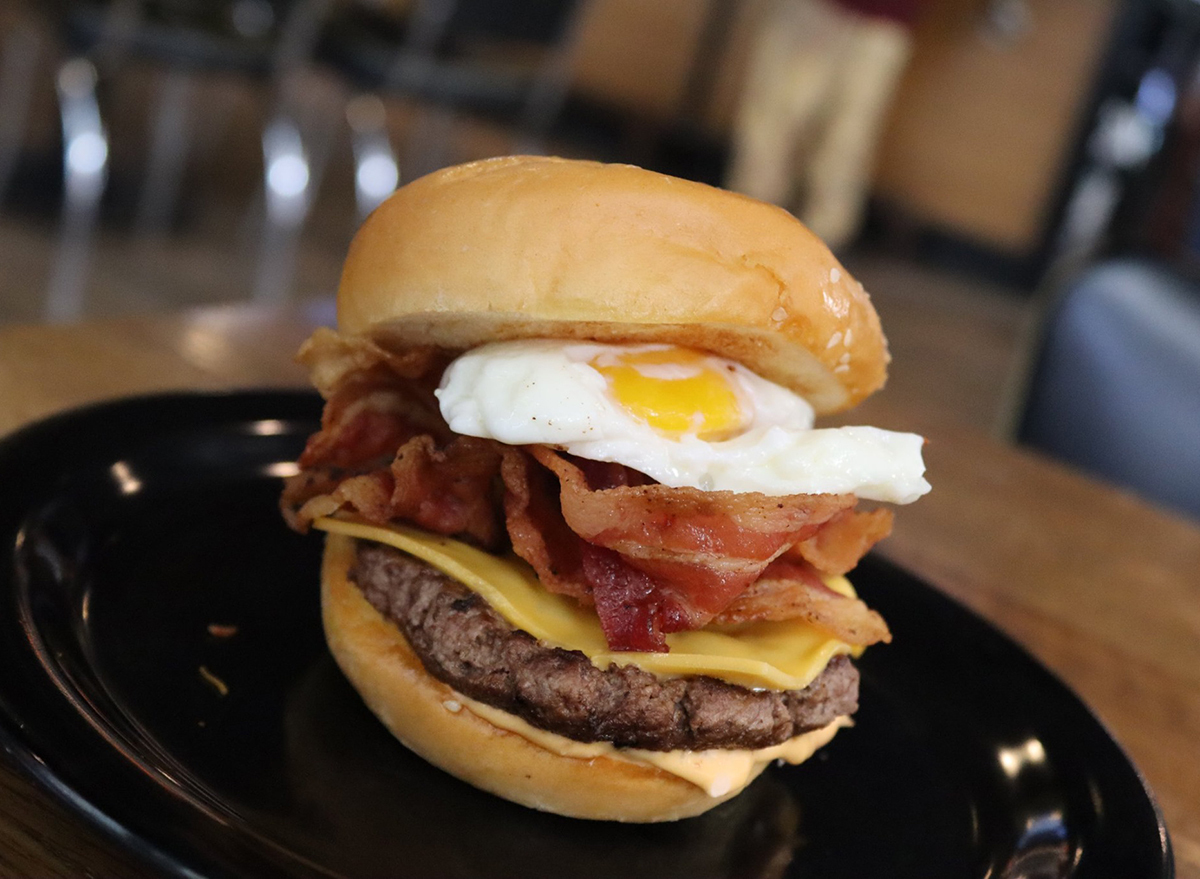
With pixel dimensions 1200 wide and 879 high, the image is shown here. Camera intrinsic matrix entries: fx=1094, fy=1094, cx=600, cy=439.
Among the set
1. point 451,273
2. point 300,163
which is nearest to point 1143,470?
point 451,273

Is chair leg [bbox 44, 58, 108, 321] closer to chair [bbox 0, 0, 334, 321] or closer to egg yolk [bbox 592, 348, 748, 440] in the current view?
chair [bbox 0, 0, 334, 321]

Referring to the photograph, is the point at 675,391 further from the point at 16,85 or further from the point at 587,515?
the point at 16,85

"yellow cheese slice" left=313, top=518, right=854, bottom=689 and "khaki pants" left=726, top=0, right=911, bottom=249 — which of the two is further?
"khaki pants" left=726, top=0, right=911, bottom=249

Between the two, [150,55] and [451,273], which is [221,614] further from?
[150,55]

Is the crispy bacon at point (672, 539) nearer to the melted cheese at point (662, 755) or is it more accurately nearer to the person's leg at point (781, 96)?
the melted cheese at point (662, 755)

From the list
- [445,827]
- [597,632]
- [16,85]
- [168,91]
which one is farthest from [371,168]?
[445,827]

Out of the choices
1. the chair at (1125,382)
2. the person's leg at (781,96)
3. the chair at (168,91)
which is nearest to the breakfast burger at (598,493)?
the chair at (1125,382)

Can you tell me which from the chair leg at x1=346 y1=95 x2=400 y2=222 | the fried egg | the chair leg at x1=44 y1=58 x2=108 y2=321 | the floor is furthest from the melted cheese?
the chair leg at x1=346 y1=95 x2=400 y2=222
